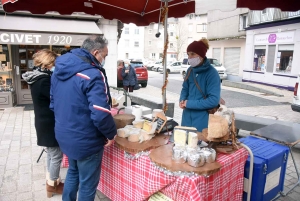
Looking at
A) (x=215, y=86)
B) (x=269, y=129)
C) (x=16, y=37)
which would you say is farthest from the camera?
(x=16, y=37)

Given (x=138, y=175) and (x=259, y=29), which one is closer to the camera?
(x=138, y=175)

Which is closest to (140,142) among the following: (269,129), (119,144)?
(119,144)

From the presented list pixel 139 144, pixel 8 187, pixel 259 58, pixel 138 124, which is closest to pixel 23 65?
pixel 8 187

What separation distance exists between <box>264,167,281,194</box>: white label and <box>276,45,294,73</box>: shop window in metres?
13.5

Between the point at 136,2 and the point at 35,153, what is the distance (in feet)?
10.3

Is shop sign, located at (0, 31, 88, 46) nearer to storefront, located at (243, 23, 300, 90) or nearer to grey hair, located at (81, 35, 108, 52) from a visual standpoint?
grey hair, located at (81, 35, 108, 52)

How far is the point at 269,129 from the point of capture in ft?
11.0

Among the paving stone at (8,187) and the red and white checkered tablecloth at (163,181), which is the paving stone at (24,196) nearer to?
the paving stone at (8,187)

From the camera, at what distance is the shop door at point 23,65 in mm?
8180

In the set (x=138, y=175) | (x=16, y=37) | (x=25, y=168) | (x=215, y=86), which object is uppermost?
(x=16, y=37)

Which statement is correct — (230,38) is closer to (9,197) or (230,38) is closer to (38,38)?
(38,38)

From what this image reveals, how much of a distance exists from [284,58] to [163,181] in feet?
50.5

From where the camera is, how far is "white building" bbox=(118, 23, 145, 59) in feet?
156

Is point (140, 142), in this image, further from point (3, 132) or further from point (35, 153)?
point (3, 132)
